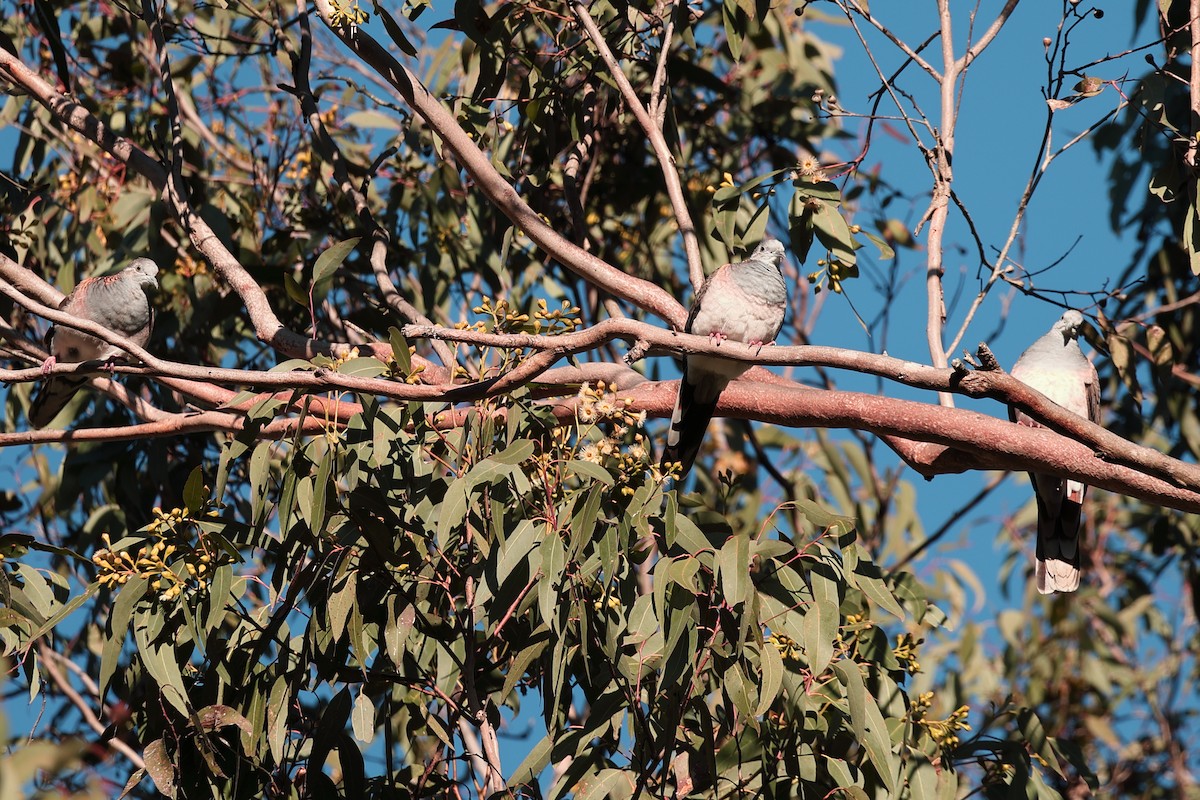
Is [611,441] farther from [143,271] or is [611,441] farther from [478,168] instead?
[143,271]

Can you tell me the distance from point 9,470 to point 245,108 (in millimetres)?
1857

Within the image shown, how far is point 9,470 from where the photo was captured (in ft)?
15.7

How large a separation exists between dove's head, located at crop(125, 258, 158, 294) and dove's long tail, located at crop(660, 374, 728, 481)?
2.00m

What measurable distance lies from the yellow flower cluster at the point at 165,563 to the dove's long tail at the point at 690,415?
47.1 inches

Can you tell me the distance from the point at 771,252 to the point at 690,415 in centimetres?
86

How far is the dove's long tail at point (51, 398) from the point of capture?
12.4ft

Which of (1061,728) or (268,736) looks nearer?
(268,736)

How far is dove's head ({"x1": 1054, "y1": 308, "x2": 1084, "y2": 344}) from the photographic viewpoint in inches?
154

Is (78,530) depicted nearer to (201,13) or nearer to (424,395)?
(201,13)

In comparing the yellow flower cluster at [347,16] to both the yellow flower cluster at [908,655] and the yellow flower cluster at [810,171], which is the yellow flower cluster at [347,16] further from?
the yellow flower cluster at [908,655]

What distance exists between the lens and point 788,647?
8.22 feet

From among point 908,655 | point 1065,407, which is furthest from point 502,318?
point 1065,407

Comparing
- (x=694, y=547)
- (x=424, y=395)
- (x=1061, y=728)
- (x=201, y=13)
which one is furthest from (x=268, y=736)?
(x=1061, y=728)

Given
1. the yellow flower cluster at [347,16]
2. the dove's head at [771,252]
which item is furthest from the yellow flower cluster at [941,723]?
the yellow flower cluster at [347,16]
